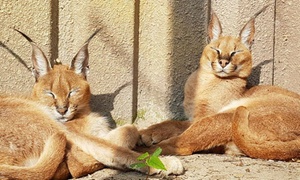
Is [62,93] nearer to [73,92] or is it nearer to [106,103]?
[73,92]

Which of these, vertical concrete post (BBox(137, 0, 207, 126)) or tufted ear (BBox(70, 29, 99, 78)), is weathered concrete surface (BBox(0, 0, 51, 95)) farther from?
vertical concrete post (BBox(137, 0, 207, 126))

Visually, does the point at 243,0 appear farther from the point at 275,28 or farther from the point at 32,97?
the point at 32,97

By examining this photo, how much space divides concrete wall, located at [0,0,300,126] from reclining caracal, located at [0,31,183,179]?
399 mm

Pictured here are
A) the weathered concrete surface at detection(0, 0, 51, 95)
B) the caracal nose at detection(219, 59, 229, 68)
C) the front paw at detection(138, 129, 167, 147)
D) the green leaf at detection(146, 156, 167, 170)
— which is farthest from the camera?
the caracal nose at detection(219, 59, 229, 68)

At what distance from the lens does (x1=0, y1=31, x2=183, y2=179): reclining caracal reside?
4.26m

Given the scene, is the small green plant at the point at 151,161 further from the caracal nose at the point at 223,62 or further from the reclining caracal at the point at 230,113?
the caracal nose at the point at 223,62

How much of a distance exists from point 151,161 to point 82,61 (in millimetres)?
1760

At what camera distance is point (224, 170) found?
15.9 ft

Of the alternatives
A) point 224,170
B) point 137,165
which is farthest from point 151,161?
point 224,170

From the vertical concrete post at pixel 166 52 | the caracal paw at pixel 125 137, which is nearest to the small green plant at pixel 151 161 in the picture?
the caracal paw at pixel 125 137

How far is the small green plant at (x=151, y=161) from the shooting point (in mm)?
4077

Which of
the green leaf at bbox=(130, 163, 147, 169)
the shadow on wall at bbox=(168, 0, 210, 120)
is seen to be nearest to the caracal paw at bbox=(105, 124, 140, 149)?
the green leaf at bbox=(130, 163, 147, 169)

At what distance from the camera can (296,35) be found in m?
6.11

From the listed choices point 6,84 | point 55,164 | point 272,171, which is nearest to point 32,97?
point 6,84
